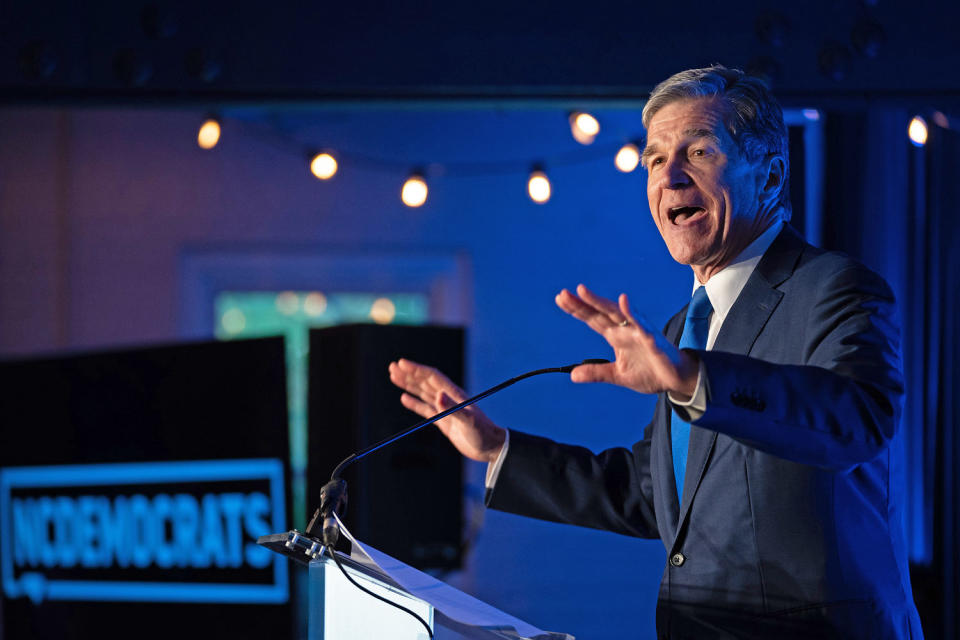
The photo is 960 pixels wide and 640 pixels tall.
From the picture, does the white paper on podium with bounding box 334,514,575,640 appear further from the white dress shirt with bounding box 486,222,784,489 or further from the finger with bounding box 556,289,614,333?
the white dress shirt with bounding box 486,222,784,489

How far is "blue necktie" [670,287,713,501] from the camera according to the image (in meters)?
1.52

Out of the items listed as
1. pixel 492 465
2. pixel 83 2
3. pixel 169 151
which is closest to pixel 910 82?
pixel 492 465

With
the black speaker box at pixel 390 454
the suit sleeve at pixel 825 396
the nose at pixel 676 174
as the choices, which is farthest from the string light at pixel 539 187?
the suit sleeve at pixel 825 396

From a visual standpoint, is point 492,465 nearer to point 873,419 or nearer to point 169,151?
point 873,419

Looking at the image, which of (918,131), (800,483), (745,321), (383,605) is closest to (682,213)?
(745,321)

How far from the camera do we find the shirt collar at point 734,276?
1.53m

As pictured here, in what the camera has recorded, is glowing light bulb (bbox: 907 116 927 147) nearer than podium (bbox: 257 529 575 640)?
No

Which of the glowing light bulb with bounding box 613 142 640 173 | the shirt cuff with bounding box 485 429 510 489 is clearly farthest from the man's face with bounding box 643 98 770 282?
the glowing light bulb with bounding box 613 142 640 173

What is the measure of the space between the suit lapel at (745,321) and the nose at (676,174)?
0.19m

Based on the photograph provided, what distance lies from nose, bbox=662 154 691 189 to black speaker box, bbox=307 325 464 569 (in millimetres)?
1799

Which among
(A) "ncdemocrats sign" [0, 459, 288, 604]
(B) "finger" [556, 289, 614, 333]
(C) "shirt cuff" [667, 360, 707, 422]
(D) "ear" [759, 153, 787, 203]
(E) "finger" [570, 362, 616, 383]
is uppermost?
(D) "ear" [759, 153, 787, 203]

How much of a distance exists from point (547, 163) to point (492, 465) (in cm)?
333

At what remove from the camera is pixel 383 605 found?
117cm

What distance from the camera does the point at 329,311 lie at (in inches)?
192
